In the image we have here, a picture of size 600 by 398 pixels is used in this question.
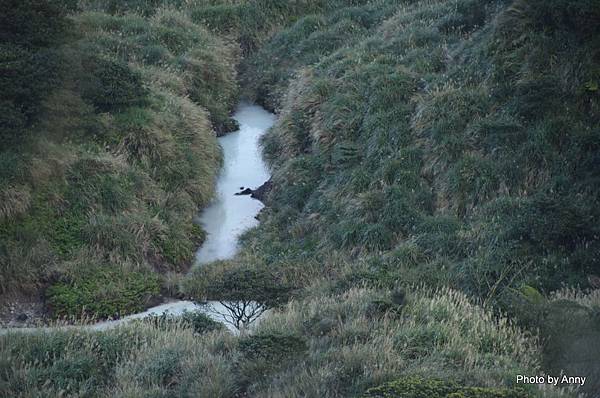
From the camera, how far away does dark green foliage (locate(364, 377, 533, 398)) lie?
747cm

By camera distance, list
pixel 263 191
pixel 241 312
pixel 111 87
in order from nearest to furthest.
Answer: pixel 241 312, pixel 111 87, pixel 263 191

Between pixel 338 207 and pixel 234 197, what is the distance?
4.38 m

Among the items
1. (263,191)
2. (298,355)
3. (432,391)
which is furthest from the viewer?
(263,191)

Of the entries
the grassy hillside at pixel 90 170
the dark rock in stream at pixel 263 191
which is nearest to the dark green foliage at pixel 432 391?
the grassy hillside at pixel 90 170

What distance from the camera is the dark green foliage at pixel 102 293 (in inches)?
587

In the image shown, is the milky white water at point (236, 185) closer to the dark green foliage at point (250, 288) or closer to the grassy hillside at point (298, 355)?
the dark green foliage at point (250, 288)

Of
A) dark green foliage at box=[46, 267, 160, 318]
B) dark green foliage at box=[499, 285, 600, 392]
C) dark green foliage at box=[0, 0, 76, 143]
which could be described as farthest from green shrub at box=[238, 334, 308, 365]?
dark green foliage at box=[0, 0, 76, 143]

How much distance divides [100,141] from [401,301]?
396 inches

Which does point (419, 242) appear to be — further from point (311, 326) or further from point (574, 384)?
point (574, 384)

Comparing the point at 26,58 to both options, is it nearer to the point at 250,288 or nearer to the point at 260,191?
the point at 260,191

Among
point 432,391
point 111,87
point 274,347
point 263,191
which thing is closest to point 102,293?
point 263,191

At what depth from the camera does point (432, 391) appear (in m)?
7.54

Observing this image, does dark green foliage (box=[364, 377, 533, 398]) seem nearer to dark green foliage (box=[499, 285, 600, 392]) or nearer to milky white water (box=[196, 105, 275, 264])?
dark green foliage (box=[499, 285, 600, 392])

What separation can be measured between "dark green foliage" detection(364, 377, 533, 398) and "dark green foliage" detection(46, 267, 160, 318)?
8.03m
